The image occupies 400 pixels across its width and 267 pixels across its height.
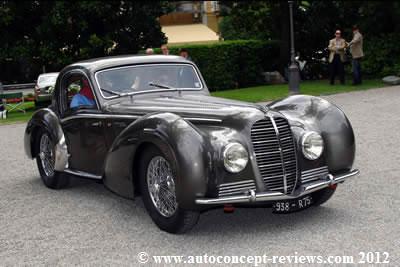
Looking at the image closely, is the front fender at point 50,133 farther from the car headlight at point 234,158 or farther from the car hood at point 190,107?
the car headlight at point 234,158

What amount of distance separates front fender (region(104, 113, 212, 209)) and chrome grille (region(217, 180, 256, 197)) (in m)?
0.16

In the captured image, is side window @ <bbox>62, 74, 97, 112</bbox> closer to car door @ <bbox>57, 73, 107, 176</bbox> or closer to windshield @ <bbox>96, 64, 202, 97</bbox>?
car door @ <bbox>57, 73, 107, 176</bbox>

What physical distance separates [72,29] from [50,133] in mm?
17748

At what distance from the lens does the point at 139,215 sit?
6.74 m

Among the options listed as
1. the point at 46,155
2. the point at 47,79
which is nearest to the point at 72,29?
the point at 47,79

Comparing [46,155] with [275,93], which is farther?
[275,93]

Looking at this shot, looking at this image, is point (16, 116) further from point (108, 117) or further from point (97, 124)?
point (108, 117)

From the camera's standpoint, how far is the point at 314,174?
6.04 m

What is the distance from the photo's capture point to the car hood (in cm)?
595

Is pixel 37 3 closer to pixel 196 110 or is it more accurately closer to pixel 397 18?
pixel 397 18

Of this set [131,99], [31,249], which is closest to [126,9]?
[131,99]

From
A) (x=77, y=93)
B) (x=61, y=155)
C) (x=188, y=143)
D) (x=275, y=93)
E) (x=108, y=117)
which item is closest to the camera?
(x=188, y=143)

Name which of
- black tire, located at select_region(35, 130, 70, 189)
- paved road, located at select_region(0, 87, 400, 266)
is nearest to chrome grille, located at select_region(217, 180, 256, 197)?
paved road, located at select_region(0, 87, 400, 266)

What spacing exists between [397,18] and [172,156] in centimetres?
2064
